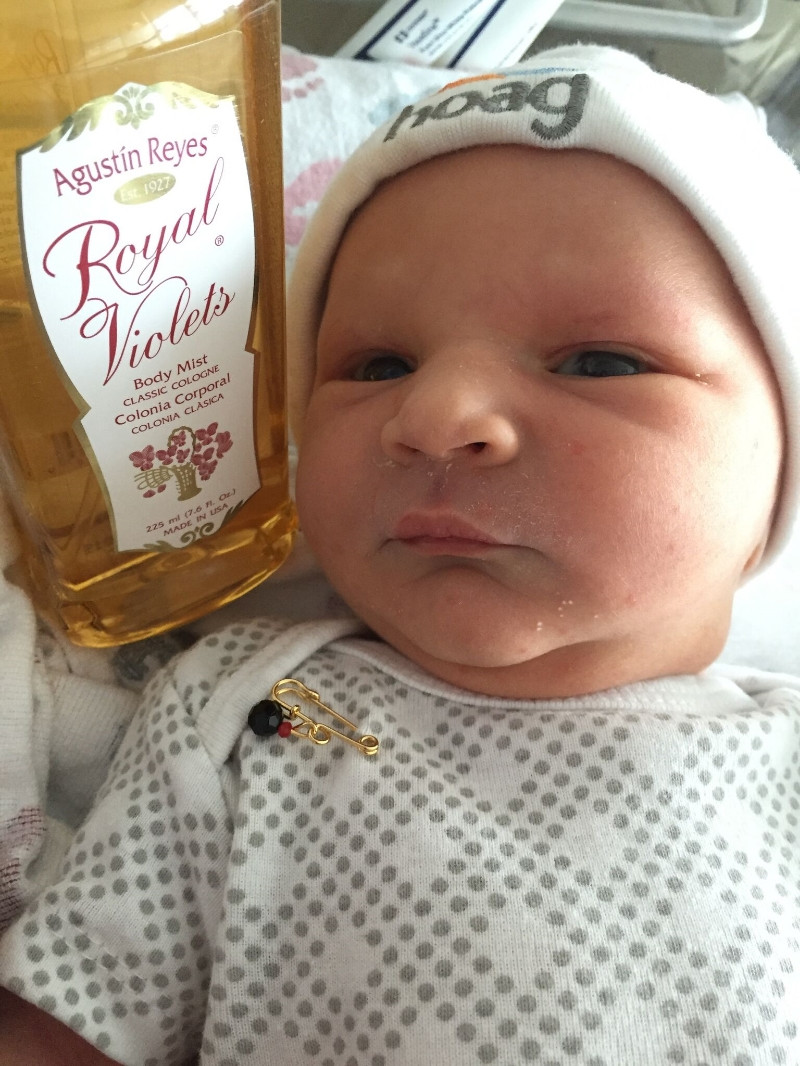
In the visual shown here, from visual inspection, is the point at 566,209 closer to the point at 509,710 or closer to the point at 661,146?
the point at 661,146

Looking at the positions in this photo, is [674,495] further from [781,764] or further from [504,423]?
[781,764]

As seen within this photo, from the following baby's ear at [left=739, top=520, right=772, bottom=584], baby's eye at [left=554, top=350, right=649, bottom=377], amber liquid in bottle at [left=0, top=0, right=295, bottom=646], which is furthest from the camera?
baby's ear at [left=739, top=520, right=772, bottom=584]

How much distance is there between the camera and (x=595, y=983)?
52cm

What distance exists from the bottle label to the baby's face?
9cm

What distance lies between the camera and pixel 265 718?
628mm

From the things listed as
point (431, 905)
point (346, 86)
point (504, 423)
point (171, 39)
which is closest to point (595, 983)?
point (431, 905)

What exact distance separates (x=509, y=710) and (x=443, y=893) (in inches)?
5.5

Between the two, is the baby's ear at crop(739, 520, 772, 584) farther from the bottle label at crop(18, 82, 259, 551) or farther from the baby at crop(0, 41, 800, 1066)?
the bottle label at crop(18, 82, 259, 551)

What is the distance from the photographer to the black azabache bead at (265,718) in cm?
63

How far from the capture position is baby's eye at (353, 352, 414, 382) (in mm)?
666

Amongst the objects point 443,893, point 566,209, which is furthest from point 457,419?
point 443,893

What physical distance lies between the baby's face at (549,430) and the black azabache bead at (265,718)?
10 cm

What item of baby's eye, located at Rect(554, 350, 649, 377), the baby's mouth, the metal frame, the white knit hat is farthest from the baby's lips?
the metal frame

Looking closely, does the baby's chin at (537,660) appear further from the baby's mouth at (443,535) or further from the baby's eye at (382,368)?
the baby's eye at (382,368)
